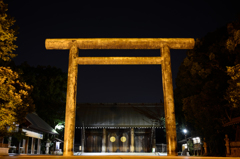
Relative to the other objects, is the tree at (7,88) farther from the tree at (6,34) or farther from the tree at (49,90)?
the tree at (49,90)

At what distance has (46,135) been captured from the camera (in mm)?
25609

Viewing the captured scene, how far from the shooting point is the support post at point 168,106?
10952 millimetres

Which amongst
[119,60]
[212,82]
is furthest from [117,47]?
[212,82]

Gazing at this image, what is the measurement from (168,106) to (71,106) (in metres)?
4.55

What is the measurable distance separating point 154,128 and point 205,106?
1298 centimetres

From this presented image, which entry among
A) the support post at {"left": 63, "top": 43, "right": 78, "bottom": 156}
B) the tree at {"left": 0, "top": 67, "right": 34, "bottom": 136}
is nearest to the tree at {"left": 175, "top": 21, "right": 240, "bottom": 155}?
the support post at {"left": 63, "top": 43, "right": 78, "bottom": 156}

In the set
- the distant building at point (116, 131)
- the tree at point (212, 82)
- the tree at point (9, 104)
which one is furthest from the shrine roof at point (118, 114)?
the tree at point (9, 104)

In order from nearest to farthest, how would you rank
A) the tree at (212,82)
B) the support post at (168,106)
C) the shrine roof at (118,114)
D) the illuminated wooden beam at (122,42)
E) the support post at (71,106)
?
the support post at (168,106)
the support post at (71,106)
the illuminated wooden beam at (122,42)
the tree at (212,82)
the shrine roof at (118,114)

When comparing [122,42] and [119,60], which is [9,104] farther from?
[122,42]

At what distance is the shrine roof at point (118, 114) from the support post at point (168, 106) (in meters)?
16.2

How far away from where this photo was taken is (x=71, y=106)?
11555 millimetres

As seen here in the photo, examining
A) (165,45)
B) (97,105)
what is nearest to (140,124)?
(97,105)

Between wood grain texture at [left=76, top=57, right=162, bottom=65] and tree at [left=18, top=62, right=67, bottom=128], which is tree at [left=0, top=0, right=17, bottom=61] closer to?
wood grain texture at [left=76, top=57, right=162, bottom=65]

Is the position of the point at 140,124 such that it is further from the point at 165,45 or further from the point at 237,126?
the point at 165,45
